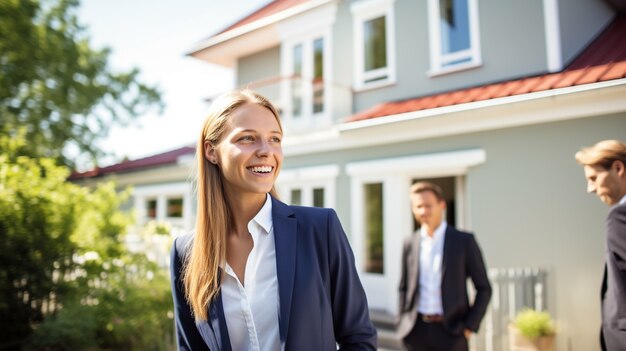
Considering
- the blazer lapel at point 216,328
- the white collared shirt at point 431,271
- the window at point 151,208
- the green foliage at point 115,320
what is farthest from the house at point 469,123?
the window at point 151,208

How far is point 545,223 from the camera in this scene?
6273 mm

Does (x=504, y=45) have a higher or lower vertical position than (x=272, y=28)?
lower

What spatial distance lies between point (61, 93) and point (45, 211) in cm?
1357

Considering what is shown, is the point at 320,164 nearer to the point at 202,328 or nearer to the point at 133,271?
the point at 133,271

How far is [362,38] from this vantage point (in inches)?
388

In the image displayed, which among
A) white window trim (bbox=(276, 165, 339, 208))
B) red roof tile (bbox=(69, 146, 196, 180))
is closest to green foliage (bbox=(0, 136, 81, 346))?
white window trim (bbox=(276, 165, 339, 208))

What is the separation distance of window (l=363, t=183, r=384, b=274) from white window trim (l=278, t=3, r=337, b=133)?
1.84m

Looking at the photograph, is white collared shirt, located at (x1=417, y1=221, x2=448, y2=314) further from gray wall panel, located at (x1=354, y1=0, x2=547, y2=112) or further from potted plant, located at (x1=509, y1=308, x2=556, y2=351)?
gray wall panel, located at (x1=354, y1=0, x2=547, y2=112)

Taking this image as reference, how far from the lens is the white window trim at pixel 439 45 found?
8055 mm

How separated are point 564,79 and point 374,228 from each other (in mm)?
4136

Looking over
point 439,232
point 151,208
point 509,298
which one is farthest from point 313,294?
point 151,208

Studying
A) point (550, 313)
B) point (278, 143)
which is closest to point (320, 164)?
point (550, 313)

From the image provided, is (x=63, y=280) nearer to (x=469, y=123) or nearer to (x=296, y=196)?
(x=296, y=196)

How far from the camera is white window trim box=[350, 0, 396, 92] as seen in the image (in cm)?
922
